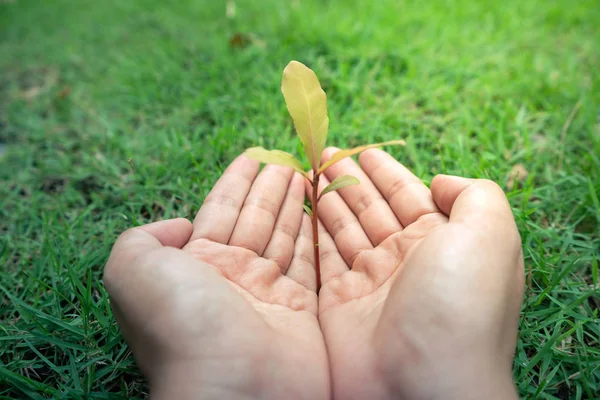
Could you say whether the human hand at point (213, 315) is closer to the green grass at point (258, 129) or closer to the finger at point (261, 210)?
the finger at point (261, 210)

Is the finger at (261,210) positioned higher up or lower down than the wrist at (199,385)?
higher up

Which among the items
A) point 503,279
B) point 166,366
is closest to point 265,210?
point 166,366

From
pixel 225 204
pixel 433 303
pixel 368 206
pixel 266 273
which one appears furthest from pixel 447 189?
pixel 225 204

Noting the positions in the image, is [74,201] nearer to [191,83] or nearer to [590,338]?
[191,83]

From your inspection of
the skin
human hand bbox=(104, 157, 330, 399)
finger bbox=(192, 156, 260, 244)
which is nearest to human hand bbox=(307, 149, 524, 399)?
the skin

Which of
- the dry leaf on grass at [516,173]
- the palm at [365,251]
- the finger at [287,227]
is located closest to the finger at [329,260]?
the palm at [365,251]

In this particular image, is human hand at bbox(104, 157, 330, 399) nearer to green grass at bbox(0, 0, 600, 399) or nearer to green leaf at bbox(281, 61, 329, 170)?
green grass at bbox(0, 0, 600, 399)
